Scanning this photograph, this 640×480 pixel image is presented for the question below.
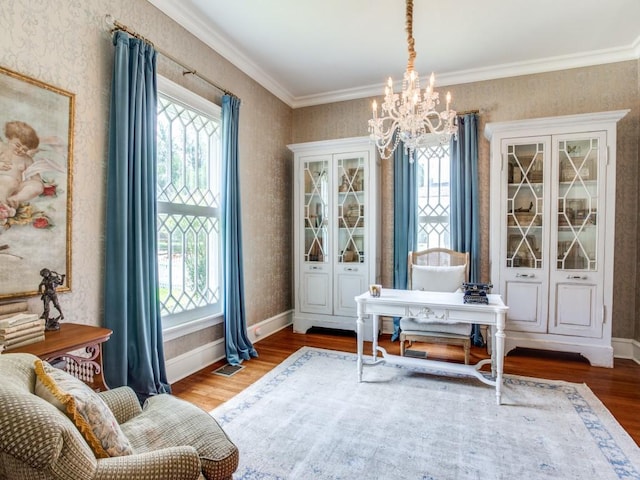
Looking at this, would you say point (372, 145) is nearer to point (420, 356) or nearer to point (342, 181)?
point (342, 181)

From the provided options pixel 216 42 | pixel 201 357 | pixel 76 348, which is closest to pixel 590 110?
pixel 216 42

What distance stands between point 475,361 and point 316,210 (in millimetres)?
2415

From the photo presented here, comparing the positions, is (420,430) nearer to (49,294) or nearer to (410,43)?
(49,294)

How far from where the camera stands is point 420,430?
7.20 ft

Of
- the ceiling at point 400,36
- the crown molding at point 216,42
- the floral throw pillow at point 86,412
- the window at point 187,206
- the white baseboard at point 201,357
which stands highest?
the ceiling at point 400,36

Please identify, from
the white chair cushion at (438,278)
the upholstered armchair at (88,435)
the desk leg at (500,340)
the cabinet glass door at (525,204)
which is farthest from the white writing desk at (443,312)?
the upholstered armchair at (88,435)

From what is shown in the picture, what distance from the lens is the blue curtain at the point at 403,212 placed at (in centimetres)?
418

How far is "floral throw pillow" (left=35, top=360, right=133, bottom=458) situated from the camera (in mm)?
1033

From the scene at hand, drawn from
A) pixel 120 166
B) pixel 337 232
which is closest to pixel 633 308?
pixel 337 232

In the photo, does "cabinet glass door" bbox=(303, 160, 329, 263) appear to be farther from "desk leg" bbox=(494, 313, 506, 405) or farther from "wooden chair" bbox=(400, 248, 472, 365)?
"desk leg" bbox=(494, 313, 506, 405)

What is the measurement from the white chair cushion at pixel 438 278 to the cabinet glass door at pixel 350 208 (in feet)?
2.59

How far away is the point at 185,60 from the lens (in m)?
2.98

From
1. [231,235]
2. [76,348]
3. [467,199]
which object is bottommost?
[76,348]

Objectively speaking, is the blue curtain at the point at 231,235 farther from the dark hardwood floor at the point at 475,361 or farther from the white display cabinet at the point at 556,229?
the white display cabinet at the point at 556,229
